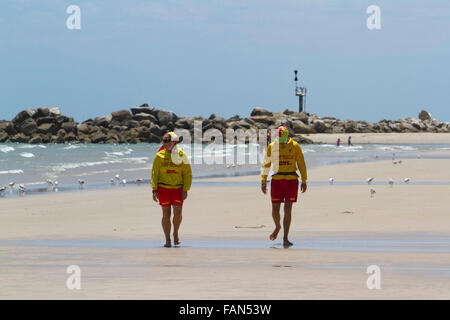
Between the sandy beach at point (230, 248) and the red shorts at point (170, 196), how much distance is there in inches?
23.6

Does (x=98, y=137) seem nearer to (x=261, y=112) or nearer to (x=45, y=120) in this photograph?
(x=45, y=120)

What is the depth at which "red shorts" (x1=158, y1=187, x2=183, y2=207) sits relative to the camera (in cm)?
1012

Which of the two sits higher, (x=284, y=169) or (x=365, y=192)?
(x=284, y=169)

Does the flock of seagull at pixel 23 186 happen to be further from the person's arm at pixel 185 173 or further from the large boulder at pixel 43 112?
the large boulder at pixel 43 112

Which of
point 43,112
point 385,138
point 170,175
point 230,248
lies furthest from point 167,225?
point 43,112

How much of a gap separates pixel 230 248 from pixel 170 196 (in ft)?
3.60

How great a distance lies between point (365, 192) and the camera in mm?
18328

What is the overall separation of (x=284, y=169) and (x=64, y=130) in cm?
8698

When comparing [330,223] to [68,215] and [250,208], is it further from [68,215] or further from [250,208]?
[68,215]

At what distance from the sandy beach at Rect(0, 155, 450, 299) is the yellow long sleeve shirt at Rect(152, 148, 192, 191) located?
811 mm

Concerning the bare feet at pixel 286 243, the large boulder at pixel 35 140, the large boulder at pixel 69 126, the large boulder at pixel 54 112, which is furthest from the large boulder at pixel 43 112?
the bare feet at pixel 286 243

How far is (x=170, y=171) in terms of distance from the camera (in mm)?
10055

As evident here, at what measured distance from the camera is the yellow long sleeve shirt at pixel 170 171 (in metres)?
10.0
